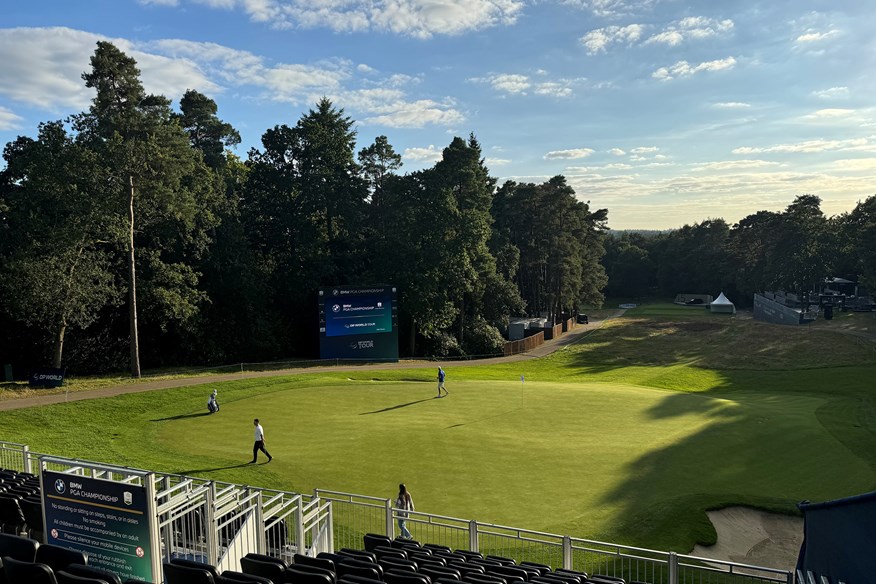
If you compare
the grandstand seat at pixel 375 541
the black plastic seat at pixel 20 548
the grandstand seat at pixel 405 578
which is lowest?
the grandstand seat at pixel 375 541

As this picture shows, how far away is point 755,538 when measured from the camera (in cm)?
1594

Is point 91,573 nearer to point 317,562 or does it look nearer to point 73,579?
point 73,579

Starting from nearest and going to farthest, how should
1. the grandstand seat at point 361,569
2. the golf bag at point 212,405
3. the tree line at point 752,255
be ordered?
the grandstand seat at point 361,569, the golf bag at point 212,405, the tree line at point 752,255

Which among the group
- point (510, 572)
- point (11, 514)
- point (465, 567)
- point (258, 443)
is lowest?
point (258, 443)

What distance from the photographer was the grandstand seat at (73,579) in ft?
20.5

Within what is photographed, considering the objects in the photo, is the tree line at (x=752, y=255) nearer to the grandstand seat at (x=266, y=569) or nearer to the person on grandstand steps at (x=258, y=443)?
the person on grandstand steps at (x=258, y=443)

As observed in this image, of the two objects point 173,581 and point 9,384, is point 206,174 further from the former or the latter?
point 173,581

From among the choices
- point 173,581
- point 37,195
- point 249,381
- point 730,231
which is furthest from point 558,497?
point 730,231

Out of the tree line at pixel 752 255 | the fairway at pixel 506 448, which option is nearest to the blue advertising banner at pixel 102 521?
the fairway at pixel 506 448

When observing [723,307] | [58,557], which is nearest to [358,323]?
[58,557]

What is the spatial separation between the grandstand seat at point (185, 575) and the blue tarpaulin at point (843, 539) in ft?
25.9

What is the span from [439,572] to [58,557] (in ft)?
16.7

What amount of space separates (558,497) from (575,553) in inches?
120

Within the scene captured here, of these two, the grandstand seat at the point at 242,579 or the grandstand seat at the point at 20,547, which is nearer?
the grandstand seat at the point at 242,579
